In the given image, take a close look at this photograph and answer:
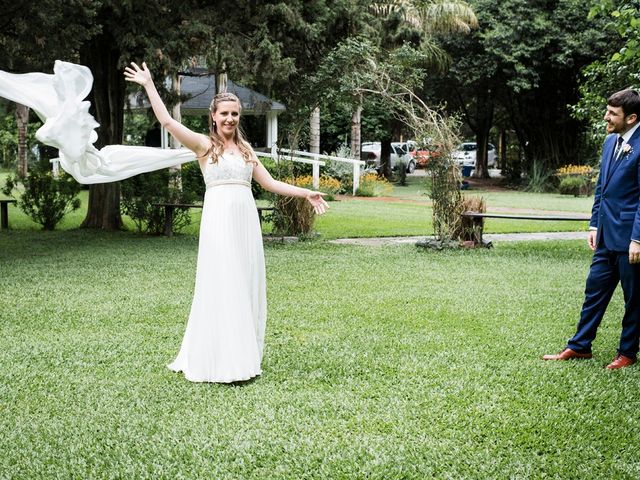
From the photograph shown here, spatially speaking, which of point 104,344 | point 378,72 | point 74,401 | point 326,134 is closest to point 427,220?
point 378,72

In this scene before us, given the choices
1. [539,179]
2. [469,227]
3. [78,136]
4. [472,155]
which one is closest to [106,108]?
[469,227]

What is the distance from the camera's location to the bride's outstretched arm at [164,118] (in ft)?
18.7

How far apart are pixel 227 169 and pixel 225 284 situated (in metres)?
0.85

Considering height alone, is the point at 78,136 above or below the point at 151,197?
above

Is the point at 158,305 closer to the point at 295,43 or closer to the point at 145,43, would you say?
the point at 145,43

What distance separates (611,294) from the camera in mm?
6418

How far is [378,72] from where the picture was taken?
49.9 feet

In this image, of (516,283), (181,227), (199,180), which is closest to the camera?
(516,283)

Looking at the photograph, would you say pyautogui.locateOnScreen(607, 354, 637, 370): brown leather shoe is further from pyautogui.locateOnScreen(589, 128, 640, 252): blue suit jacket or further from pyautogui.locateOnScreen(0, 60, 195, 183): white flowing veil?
pyautogui.locateOnScreen(0, 60, 195, 183): white flowing veil

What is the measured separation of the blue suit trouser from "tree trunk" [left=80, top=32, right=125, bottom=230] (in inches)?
496

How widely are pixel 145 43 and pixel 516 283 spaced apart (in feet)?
25.7

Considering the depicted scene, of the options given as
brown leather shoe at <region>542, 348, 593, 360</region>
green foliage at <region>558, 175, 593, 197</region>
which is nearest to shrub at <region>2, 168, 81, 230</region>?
brown leather shoe at <region>542, 348, 593, 360</region>

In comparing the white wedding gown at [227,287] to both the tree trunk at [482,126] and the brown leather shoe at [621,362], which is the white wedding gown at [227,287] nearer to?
the brown leather shoe at [621,362]

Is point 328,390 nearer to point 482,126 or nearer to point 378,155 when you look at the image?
point 482,126
